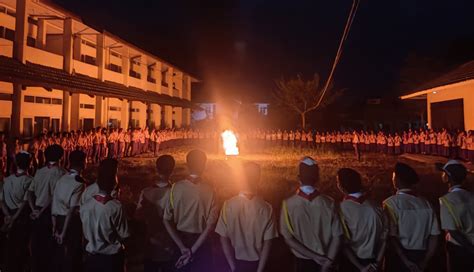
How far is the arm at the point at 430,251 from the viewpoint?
3428 millimetres

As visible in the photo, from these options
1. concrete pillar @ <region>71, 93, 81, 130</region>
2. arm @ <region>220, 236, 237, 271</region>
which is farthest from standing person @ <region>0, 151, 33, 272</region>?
concrete pillar @ <region>71, 93, 81, 130</region>

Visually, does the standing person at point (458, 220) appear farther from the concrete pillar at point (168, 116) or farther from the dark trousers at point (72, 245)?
the concrete pillar at point (168, 116)

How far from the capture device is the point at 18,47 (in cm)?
1559

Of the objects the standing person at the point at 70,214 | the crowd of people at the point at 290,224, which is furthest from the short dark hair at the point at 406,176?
the standing person at the point at 70,214

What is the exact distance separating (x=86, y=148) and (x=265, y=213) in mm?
14823

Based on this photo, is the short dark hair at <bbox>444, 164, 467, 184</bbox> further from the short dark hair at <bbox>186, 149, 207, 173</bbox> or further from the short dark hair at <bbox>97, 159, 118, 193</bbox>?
the short dark hair at <bbox>97, 159, 118, 193</bbox>

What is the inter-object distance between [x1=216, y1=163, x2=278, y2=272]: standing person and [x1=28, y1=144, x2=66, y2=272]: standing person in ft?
9.36

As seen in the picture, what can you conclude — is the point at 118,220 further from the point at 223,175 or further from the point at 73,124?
the point at 73,124

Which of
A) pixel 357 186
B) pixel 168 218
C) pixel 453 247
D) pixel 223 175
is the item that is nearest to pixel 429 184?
pixel 223 175

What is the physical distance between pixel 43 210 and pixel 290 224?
3.57 meters

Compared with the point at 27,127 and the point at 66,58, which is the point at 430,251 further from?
the point at 66,58

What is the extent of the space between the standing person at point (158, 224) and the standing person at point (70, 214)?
3.38ft

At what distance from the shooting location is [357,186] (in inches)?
132

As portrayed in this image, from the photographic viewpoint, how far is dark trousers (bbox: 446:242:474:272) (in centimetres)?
365
